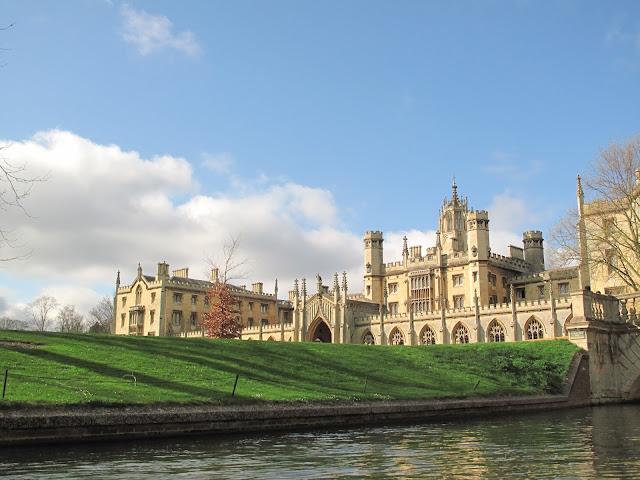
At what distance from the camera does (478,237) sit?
2753 inches

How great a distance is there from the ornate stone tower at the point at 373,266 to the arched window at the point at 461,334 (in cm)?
2007

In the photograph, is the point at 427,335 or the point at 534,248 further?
the point at 534,248

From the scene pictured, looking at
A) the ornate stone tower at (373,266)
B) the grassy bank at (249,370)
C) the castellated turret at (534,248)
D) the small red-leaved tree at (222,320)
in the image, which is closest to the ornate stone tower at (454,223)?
the castellated turret at (534,248)

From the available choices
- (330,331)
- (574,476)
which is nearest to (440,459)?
(574,476)

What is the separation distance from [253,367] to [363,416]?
5.64 metres

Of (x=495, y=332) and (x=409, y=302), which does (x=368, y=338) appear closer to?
(x=409, y=302)

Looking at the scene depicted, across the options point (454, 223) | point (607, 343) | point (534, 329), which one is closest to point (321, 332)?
point (534, 329)

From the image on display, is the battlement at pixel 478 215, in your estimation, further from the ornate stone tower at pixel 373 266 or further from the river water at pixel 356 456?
the river water at pixel 356 456

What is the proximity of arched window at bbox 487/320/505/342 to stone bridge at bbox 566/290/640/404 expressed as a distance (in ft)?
82.2

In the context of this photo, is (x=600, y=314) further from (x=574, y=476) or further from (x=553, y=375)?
(x=574, y=476)

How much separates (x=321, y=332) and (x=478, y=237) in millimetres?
20277

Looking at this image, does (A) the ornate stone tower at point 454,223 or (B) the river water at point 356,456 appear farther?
(A) the ornate stone tower at point 454,223

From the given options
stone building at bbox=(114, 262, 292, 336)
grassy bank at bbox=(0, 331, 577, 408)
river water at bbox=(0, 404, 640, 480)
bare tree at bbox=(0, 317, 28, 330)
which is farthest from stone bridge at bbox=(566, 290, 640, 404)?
bare tree at bbox=(0, 317, 28, 330)

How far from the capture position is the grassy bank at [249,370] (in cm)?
1670
